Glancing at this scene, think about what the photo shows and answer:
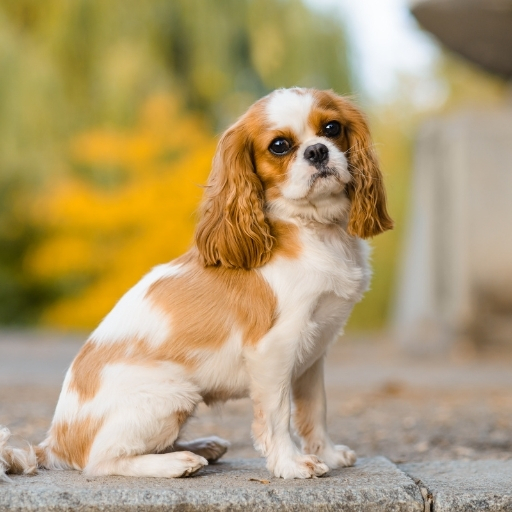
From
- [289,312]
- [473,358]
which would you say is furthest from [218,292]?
[473,358]

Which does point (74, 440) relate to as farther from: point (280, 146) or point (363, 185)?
point (363, 185)

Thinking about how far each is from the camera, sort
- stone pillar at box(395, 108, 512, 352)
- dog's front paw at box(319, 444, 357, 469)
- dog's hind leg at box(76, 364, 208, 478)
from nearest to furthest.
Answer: dog's hind leg at box(76, 364, 208, 478), dog's front paw at box(319, 444, 357, 469), stone pillar at box(395, 108, 512, 352)

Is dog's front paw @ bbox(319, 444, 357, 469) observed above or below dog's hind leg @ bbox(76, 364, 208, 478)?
below

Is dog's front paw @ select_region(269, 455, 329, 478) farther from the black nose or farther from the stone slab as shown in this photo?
the black nose

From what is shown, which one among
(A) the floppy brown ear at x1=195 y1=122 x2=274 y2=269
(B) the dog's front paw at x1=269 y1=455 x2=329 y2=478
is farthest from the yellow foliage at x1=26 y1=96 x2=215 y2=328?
(B) the dog's front paw at x1=269 y1=455 x2=329 y2=478

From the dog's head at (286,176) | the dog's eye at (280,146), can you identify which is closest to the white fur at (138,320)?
the dog's head at (286,176)

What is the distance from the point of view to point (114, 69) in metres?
14.4

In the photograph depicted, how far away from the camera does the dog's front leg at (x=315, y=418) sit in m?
3.51

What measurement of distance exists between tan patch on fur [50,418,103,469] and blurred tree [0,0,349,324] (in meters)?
10.9

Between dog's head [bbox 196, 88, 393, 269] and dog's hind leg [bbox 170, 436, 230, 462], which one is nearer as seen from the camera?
dog's head [bbox 196, 88, 393, 269]

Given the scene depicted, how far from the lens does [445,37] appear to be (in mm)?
10047

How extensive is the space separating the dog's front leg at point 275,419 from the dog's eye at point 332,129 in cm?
92

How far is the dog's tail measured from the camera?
3.06 metres

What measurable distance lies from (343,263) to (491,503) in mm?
1046
